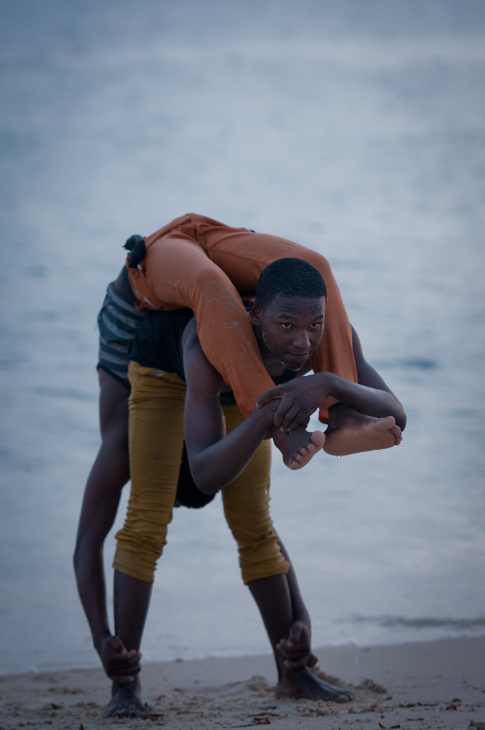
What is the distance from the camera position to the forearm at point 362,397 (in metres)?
2.22

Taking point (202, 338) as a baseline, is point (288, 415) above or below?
below

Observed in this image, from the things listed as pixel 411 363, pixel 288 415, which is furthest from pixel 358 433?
pixel 411 363

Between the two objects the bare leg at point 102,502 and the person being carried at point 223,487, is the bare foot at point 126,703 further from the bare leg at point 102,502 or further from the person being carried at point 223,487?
the bare leg at point 102,502

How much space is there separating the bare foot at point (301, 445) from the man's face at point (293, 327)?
0.31 m

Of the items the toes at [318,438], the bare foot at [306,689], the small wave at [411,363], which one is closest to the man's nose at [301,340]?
the toes at [318,438]

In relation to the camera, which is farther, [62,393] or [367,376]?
[62,393]

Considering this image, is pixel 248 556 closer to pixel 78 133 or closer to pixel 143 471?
→ pixel 143 471

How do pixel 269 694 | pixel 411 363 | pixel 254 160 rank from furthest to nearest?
pixel 254 160
pixel 411 363
pixel 269 694

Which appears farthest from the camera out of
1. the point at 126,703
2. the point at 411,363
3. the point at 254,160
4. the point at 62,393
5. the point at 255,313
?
the point at 254,160

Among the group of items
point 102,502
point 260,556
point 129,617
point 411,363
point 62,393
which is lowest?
point 129,617

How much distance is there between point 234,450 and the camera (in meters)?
2.18

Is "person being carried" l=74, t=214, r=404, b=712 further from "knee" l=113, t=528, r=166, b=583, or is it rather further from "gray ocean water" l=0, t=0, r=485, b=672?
"gray ocean water" l=0, t=0, r=485, b=672

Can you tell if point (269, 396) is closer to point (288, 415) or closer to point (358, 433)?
point (288, 415)

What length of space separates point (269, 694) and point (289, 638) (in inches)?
14.9
